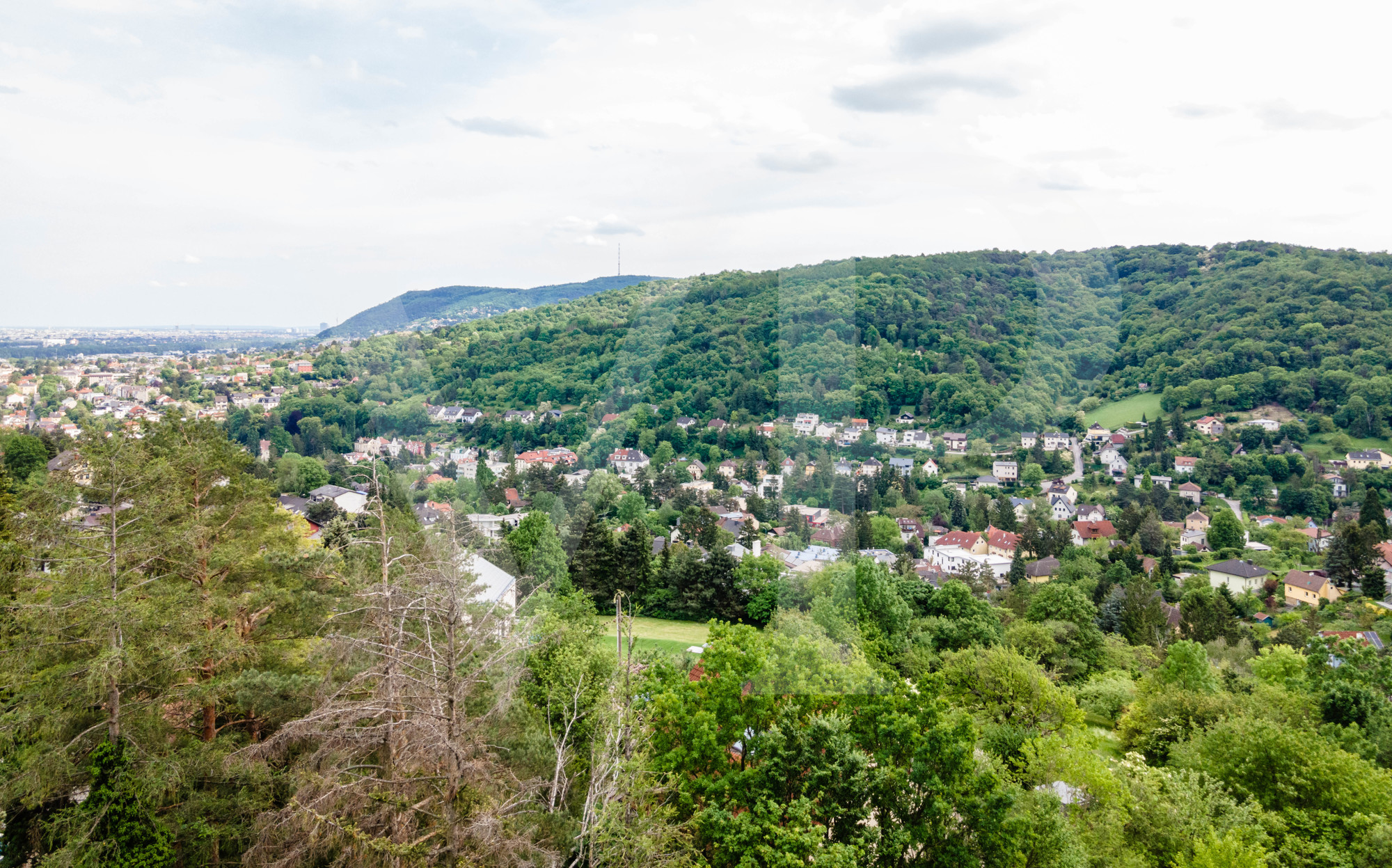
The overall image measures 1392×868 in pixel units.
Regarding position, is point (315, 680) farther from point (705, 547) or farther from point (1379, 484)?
point (1379, 484)

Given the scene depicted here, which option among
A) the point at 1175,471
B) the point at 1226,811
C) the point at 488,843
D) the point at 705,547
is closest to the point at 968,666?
the point at 1226,811

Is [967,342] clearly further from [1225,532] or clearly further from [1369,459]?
[1369,459]

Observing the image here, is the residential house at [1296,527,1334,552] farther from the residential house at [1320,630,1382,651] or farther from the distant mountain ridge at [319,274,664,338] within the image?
the distant mountain ridge at [319,274,664,338]

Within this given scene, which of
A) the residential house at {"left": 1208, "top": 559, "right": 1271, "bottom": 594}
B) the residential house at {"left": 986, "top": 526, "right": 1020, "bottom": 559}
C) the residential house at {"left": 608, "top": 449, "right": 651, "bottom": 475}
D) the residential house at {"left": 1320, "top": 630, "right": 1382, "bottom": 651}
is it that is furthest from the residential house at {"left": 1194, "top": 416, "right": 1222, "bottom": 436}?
the residential house at {"left": 608, "top": 449, "right": 651, "bottom": 475}

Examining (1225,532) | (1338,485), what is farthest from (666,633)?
(1338,485)

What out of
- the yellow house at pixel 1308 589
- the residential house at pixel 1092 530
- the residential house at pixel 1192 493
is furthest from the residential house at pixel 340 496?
the residential house at pixel 1192 493
